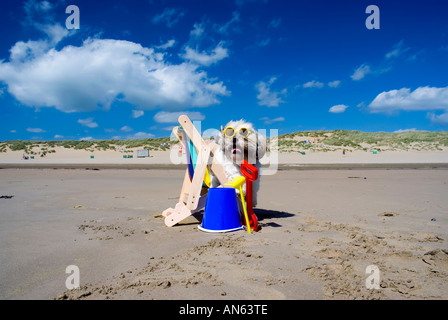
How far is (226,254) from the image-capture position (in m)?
3.61

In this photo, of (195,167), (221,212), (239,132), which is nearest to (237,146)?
(239,132)

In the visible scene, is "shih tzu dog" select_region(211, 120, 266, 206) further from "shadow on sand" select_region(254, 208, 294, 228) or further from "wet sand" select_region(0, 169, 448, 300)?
"wet sand" select_region(0, 169, 448, 300)

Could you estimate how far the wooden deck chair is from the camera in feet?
16.1

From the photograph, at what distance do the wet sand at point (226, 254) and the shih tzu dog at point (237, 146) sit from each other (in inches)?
42.2

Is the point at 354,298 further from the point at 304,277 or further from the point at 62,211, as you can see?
the point at 62,211

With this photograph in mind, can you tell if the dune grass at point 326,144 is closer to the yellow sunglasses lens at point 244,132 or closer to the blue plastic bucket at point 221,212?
the yellow sunglasses lens at point 244,132

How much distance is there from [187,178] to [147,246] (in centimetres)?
185

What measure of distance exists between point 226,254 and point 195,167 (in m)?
1.82

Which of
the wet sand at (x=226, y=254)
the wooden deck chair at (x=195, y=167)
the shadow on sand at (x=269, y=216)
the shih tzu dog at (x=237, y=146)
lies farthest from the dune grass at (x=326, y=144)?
the wooden deck chair at (x=195, y=167)

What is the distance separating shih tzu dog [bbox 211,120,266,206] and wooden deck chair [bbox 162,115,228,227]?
114 millimetres

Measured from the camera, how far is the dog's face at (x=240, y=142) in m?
5.06

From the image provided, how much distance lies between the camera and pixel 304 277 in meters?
2.97
